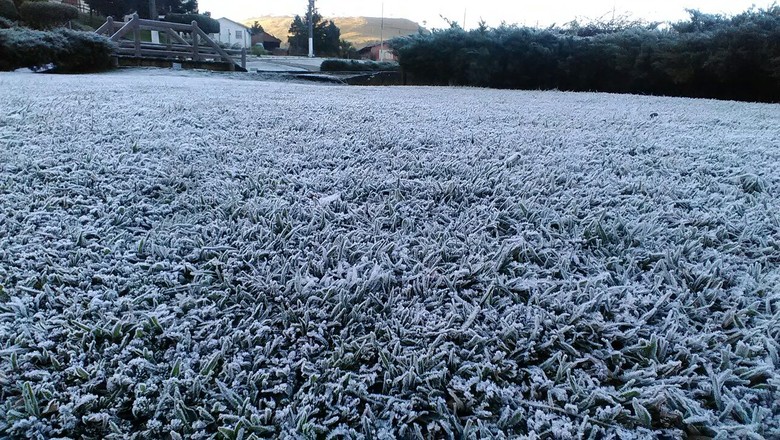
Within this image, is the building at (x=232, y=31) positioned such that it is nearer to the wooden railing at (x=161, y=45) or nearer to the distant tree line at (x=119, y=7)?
the distant tree line at (x=119, y=7)

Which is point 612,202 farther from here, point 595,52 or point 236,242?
point 595,52

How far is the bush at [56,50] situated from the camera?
10434 mm

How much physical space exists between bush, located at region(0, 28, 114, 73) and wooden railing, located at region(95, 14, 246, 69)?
5.68ft

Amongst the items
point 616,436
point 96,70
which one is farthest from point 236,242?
point 96,70

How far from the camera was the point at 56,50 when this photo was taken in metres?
11.2

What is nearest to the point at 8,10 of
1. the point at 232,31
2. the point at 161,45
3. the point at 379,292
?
the point at 161,45

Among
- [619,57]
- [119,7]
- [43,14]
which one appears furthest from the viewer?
[119,7]

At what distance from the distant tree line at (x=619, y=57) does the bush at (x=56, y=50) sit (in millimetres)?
8371

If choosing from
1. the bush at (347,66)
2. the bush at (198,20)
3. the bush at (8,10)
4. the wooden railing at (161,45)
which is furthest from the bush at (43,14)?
the bush at (347,66)

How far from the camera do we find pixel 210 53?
1672cm

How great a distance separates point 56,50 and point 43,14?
38.8ft

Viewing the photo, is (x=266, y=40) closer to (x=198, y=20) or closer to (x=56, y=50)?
(x=198, y=20)

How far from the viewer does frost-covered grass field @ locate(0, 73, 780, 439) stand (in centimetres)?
103

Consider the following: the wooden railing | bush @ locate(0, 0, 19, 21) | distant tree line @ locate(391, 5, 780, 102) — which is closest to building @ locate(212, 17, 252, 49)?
bush @ locate(0, 0, 19, 21)
